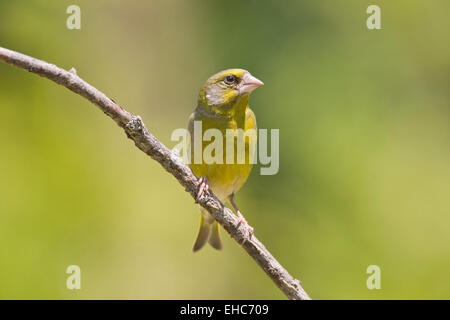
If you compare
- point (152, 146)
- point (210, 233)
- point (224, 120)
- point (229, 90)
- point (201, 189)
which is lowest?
point (210, 233)

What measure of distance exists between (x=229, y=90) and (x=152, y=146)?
53.4 inches

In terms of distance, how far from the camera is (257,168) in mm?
5746

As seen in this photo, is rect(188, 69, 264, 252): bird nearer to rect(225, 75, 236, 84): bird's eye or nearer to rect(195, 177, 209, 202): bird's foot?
rect(225, 75, 236, 84): bird's eye

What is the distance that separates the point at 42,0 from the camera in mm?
5680

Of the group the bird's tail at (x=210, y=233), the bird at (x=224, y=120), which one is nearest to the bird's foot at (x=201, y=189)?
the bird at (x=224, y=120)

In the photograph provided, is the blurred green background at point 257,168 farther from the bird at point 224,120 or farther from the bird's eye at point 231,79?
the bird's eye at point 231,79

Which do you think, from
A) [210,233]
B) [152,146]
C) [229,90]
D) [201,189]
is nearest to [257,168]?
[210,233]

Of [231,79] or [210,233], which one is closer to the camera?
[231,79]

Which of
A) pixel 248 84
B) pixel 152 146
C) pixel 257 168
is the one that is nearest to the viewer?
pixel 152 146

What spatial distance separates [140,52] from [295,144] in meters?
2.39

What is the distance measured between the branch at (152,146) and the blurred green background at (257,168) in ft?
7.03

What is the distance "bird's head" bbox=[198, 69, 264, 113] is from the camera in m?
3.93

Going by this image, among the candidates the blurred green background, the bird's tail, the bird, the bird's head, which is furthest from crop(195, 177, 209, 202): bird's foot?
the blurred green background

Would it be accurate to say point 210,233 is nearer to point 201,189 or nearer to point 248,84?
point 248,84
